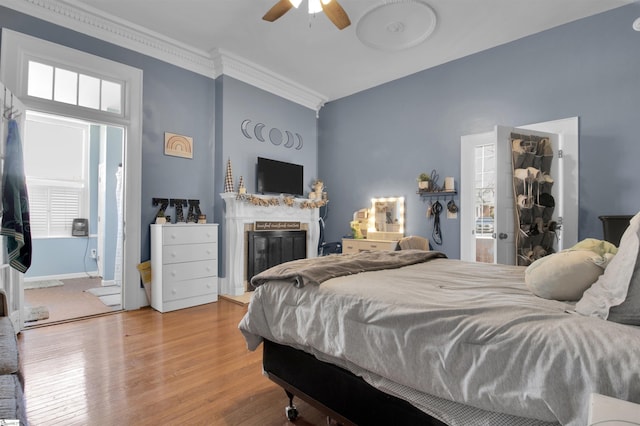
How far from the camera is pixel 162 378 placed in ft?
6.92

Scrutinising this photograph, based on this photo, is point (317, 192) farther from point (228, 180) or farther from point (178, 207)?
point (178, 207)

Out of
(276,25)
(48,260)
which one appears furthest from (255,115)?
(48,260)

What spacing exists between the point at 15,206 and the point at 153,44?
242cm

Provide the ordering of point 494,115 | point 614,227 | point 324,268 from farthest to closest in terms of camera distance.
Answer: point 494,115, point 614,227, point 324,268

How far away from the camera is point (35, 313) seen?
3.36 metres

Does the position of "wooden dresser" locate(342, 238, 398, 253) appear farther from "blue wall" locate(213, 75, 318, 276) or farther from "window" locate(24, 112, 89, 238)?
"window" locate(24, 112, 89, 238)

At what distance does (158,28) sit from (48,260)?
429cm

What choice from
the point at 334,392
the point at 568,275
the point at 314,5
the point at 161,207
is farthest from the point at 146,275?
the point at 568,275

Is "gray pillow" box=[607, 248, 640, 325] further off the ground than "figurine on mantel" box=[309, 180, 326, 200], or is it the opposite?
"figurine on mantel" box=[309, 180, 326, 200]

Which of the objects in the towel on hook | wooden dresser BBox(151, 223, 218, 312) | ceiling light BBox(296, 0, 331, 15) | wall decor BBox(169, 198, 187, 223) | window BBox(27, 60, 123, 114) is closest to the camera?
the towel on hook

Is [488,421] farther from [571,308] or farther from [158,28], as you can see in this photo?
[158,28]

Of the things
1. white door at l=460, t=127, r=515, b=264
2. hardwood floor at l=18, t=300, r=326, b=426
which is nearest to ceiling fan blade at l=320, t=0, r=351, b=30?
white door at l=460, t=127, r=515, b=264

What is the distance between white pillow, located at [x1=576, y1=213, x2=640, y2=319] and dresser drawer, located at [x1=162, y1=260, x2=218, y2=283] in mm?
3638

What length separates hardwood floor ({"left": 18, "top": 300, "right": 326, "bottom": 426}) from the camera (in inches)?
67.5
